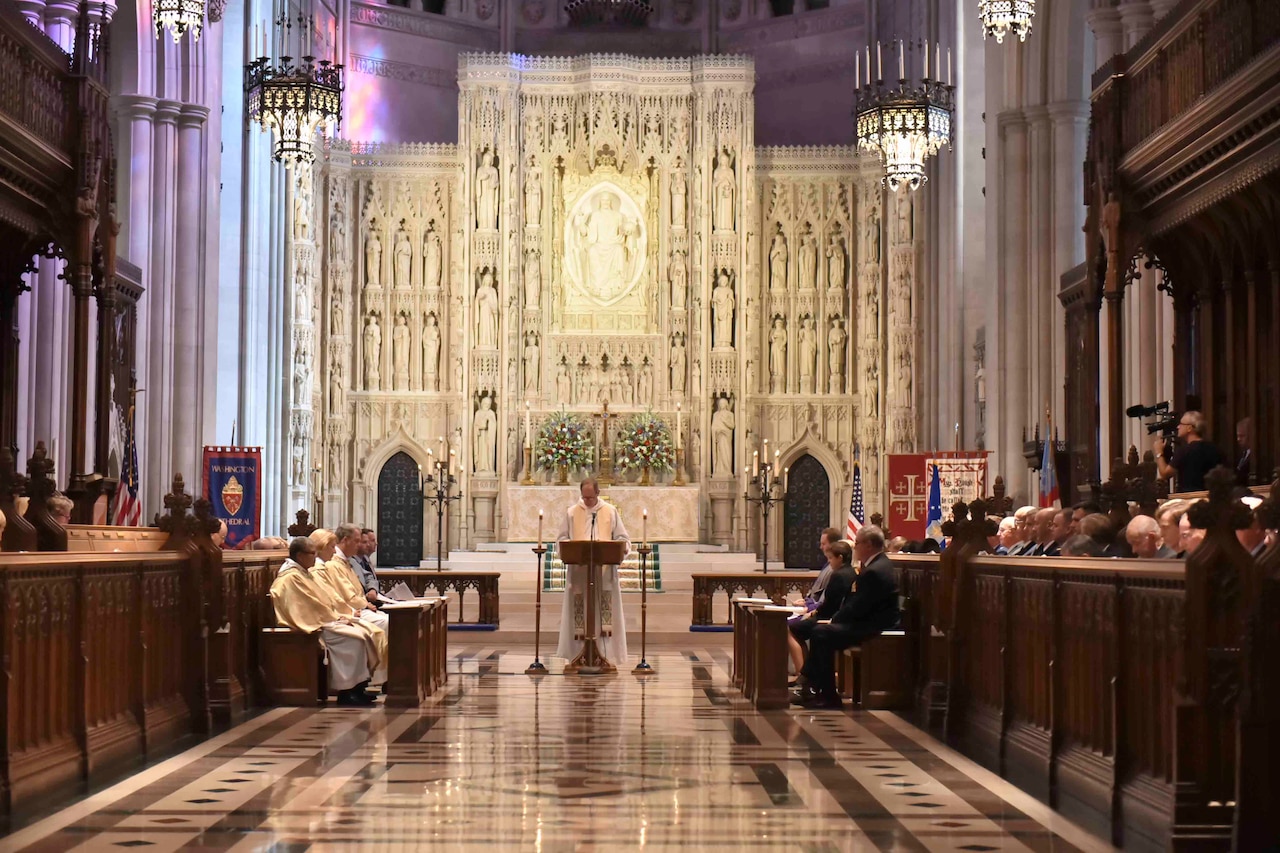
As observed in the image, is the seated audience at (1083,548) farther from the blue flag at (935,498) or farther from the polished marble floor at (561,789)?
the blue flag at (935,498)

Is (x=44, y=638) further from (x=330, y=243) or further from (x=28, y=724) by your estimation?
(x=330, y=243)

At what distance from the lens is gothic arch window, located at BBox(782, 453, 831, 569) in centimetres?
2744

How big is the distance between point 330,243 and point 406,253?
128 centimetres

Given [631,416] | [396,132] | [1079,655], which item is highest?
[396,132]

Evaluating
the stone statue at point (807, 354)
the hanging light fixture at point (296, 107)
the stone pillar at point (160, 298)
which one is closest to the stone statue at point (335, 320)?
the hanging light fixture at point (296, 107)

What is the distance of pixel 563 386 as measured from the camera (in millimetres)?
27219

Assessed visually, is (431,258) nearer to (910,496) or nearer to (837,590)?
(910,496)

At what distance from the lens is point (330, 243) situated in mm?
26688

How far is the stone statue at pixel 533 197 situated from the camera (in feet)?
88.9

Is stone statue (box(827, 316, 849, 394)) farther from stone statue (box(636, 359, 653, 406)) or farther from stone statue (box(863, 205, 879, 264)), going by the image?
stone statue (box(636, 359, 653, 406))

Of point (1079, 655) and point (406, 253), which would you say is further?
point (406, 253)

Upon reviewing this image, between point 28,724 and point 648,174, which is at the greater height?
point 648,174

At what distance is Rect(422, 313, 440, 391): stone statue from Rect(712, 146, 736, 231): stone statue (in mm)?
5002

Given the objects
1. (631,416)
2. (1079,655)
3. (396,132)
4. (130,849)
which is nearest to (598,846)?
(130,849)
